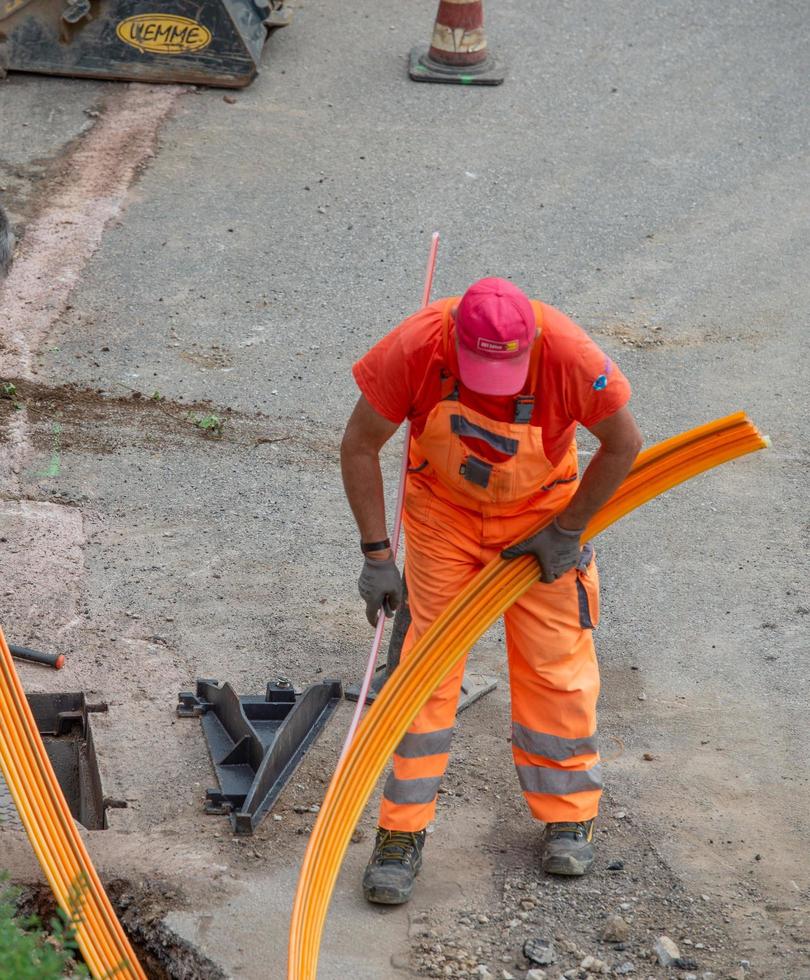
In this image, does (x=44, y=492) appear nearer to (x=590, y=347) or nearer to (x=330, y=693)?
(x=330, y=693)

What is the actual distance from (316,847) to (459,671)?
0.70 meters

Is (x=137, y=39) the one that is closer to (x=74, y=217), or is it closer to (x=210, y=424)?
(x=74, y=217)

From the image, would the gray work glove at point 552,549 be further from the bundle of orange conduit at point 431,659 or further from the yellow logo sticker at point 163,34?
the yellow logo sticker at point 163,34

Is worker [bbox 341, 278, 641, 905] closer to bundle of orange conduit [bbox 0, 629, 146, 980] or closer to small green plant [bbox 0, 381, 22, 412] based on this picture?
bundle of orange conduit [bbox 0, 629, 146, 980]

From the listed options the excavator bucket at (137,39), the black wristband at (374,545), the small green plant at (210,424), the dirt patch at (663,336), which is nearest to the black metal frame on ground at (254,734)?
the black wristband at (374,545)

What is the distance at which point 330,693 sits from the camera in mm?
4809

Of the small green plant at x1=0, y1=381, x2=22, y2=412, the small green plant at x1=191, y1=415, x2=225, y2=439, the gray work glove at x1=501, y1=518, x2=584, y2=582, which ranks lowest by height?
the small green plant at x1=0, y1=381, x2=22, y2=412

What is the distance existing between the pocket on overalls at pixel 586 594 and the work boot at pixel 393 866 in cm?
84

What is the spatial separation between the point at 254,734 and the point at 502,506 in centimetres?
121

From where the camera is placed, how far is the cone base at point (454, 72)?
10219 millimetres

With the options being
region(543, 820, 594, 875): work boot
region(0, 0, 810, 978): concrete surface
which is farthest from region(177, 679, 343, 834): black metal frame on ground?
region(543, 820, 594, 875): work boot

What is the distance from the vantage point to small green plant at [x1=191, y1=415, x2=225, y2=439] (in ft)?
21.1

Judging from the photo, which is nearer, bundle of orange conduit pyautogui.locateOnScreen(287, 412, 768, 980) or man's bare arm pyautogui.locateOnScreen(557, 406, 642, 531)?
man's bare arm pyautogui.locateOnScreen(557, 406, 642, 531)

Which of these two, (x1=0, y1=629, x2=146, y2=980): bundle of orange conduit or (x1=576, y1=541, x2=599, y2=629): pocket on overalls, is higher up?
(x1=576, y1=541, x2=599, y2=629): pocket on overalls
